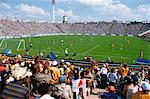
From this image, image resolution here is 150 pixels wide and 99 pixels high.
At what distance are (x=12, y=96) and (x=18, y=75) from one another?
55.2 inches

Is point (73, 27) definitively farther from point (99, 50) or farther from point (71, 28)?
point (99, 50)

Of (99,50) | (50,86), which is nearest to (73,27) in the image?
(99,50)

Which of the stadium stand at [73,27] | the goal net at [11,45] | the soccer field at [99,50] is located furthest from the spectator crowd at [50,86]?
the stadium stand at [73,27]

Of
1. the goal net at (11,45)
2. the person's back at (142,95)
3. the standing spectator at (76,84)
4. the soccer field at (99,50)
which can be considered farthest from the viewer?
the goal net at (11,45)

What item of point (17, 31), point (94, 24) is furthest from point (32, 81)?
point (94, 24)

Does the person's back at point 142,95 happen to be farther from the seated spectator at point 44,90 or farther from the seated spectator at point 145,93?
the seated spectator at point 44,90

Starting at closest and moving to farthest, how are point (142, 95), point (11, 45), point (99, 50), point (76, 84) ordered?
1. point (142, 95)
2. point (76, 84)
3. point (99, 50)
4. point (11, 45)

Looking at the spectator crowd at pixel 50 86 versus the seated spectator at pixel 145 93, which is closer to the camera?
the spectator crowd at pixel 50 86

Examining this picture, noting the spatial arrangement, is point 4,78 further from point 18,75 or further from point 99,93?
point 99,93

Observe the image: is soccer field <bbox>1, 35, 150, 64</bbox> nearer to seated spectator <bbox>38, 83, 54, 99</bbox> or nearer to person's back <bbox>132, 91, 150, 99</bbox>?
person's back <bbox>132, 91, 150, 99</bbox>

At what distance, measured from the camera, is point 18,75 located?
8227 millimetres

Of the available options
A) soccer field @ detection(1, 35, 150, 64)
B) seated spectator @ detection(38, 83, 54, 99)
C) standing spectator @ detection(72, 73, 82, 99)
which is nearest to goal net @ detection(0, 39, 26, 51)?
soccer field @ detection(1, 35, 150, 64)

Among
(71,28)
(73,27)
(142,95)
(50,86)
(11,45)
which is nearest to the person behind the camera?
(50,86)

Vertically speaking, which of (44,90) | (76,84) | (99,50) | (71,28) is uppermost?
(71,28)
